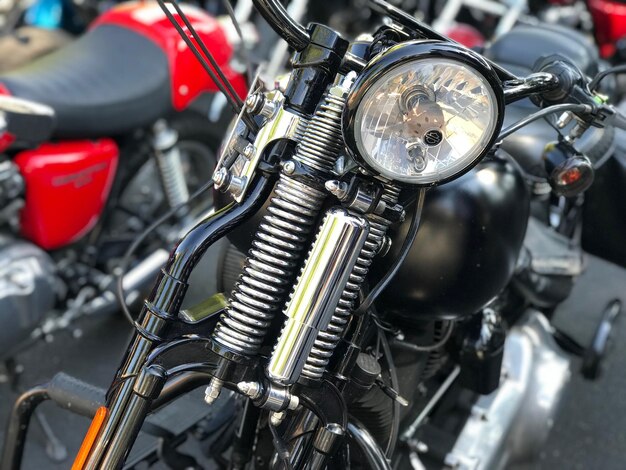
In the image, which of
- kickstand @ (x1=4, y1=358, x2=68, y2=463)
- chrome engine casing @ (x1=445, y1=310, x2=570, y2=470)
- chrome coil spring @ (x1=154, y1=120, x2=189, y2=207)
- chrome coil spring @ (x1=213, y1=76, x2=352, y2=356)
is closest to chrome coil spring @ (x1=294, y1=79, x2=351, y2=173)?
chrome coil spring @ (x1=213, y1=76, x2=352, y2=356)

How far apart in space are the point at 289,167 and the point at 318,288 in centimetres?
16

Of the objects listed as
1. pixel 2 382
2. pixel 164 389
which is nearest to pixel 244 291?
pixel 164 389

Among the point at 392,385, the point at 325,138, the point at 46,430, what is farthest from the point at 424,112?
the point at 46,430

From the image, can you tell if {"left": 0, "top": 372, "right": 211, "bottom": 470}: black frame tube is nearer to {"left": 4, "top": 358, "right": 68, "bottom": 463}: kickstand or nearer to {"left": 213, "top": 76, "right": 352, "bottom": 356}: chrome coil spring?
{"left": 213, "top": 76, "right": 352, "bottom": 356}: chrome coil spring

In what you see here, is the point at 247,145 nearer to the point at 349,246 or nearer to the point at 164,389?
the point at 349,246

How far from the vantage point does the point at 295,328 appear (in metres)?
0.92

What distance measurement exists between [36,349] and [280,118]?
1.83 metres

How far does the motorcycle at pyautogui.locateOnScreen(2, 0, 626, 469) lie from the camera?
907mm

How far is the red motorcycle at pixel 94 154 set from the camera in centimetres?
204

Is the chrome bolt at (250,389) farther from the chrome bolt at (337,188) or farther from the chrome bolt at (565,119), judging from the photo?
the chrome bolt at (565,119)

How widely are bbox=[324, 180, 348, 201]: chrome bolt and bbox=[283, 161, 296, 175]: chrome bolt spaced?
52 millimetres

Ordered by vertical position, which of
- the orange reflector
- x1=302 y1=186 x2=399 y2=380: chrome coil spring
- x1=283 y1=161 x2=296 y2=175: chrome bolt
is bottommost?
the orange reflector

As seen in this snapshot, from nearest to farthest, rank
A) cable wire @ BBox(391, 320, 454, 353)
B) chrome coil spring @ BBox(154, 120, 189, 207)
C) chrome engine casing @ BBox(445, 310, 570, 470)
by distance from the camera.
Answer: cable wire @ BBox(391, 320, 454, 353) → chrome engine casing @ BBox(445, 310, 570, 470) → chrome coil spring @ BBox(154, 120, 189, 207)

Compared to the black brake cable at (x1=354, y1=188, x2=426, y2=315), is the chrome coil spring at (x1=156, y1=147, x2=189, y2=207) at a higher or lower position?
lower
